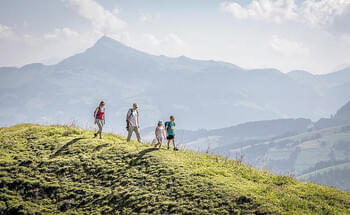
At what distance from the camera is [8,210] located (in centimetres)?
1627

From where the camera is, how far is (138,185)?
17844 millimetres

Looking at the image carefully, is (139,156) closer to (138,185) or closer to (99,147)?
(138,185)

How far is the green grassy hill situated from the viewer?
1572cm

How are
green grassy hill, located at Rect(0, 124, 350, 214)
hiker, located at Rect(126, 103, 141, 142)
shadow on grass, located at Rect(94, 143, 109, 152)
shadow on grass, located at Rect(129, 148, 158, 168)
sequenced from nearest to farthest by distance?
green grassy hill, located at Rect(0, 124, 350, 214) < shadow on grass, located at Rect(129, 148, 158, 168) < shadow on grass, located at Rect(94, 143, 109, 152) < hiker, located at Rect(126, 103, 141, 142)

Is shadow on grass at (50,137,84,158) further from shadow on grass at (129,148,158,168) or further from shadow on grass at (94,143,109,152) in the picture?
shadow on grass at (129,148,158,168)

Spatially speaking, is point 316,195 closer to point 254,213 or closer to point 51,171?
point 254,213

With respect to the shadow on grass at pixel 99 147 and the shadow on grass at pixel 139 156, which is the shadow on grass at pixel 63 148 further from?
the shadow on grass at pixel 139 156

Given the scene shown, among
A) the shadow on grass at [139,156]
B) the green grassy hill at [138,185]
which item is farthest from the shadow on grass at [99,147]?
the shadow on grass at [139,156]

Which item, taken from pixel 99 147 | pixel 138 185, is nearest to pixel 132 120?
pixel 99 147

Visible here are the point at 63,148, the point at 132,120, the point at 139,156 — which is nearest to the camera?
the point at 139,156

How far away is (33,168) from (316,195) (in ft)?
57.0

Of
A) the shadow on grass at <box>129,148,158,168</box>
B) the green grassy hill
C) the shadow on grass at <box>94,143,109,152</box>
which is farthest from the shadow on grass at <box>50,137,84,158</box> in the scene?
the shadow on grass at <box>129,148,158,168</box>

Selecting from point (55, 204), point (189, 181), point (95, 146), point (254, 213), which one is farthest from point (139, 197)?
point (95, 146)

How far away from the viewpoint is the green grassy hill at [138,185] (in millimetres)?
15719
